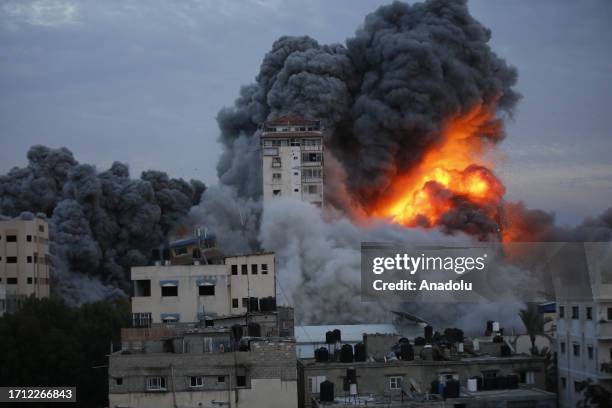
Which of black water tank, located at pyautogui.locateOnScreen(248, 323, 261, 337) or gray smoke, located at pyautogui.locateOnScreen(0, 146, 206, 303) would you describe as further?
gray smoke, located at pyautogui.locateOnScreen(0, 146, 206, 303)

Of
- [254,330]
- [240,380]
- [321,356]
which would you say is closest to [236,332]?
[254,330]

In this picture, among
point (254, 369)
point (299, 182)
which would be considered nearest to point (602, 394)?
point (254, 369)

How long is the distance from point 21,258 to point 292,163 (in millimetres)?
17260

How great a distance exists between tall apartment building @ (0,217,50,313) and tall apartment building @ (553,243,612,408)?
1526 inches

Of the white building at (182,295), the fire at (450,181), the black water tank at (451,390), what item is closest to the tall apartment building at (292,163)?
the fire at (450,181)

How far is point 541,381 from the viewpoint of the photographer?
3378cm

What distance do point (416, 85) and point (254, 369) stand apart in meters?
51.0

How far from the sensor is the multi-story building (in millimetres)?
30297

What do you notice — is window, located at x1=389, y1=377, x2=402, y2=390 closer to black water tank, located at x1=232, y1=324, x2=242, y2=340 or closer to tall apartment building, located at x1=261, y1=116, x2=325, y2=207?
black water tank, located at x1=232, y1=324, x2=242, y2=340

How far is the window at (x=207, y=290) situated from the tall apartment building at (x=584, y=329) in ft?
37.2

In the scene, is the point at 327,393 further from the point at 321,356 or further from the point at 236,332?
the point at 236,332

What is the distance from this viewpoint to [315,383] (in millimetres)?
32938

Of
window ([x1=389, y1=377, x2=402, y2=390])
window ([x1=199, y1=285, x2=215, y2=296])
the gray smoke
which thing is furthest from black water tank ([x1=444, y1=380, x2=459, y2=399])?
the gray smoke

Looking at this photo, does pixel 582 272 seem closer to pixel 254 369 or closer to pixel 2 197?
pixel 254 369
